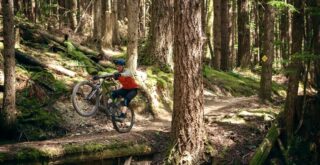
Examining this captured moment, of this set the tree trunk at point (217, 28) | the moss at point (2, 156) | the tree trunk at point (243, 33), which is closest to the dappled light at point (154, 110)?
the moss at point (2, 156)

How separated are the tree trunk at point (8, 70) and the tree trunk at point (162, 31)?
23.1 feet

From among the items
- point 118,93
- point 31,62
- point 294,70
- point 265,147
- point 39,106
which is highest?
point 31,62

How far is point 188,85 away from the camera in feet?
32.4

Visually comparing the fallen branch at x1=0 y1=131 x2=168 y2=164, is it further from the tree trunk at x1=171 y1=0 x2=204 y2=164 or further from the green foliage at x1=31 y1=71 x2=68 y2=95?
the green foliage at x1=31 y1=71 x2=68 y2=95

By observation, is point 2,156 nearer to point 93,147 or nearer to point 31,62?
point 93,147

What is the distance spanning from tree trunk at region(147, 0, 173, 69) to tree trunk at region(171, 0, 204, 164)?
20.4 ft

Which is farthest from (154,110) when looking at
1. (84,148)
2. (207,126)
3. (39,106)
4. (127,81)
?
(84,148)

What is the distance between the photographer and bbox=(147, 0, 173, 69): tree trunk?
632 inches

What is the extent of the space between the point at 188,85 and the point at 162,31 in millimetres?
6624

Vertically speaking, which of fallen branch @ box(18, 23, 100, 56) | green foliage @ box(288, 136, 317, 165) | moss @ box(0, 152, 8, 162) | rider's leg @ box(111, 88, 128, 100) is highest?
fallen branch @ box(18, 23, 100, 56)

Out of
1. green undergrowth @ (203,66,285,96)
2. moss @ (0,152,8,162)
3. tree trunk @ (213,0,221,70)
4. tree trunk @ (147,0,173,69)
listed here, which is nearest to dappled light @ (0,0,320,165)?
moss @ (0,152,8,162)

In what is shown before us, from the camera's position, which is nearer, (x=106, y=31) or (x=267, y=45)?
(x=267, y=45)

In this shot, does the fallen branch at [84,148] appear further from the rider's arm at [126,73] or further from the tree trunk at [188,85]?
the rider's arm at [126,73]

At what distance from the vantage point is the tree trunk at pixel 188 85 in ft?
32.0
